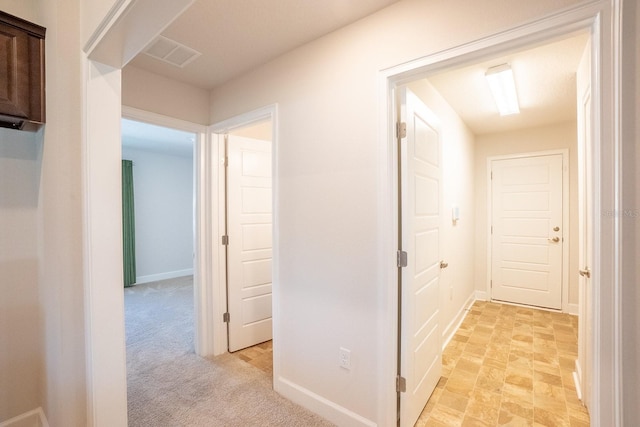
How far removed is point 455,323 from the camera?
340cm

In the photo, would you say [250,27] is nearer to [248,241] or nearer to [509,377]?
[248,241]

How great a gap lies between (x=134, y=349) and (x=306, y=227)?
7.57 feet

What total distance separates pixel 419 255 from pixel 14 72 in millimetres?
2347

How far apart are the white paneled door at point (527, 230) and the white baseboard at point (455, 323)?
1.91 ft

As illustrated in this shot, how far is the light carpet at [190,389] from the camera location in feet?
6.26

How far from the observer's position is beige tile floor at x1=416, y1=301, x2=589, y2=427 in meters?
1.94

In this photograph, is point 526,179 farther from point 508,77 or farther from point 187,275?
point 187,275

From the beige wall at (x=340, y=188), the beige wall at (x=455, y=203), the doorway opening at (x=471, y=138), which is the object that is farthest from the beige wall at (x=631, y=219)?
the beige wall at (x=455, y=203)

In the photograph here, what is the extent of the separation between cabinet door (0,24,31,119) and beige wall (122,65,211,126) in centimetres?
86

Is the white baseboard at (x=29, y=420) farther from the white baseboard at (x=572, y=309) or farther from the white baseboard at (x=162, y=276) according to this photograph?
the white baseboard at (x=572, y=309)

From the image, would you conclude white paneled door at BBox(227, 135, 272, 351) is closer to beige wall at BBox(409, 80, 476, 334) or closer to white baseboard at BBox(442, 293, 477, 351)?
beige wall at BBox(409, 80, 476, 334)

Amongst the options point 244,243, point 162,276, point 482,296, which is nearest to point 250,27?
point 244,243

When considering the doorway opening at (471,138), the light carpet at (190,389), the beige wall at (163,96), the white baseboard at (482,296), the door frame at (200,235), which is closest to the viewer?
the doorway opening at (471,138)

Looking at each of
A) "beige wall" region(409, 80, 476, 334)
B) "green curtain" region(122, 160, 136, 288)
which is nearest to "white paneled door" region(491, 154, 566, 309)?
"beige wall" region(409, 80, 476, 334)
